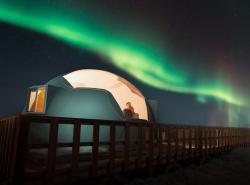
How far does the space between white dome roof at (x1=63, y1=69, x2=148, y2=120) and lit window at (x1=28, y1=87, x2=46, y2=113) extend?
83.6 inches

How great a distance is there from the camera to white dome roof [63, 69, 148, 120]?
1442cm

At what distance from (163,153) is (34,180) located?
5409 mm

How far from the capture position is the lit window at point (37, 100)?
11.6 metres

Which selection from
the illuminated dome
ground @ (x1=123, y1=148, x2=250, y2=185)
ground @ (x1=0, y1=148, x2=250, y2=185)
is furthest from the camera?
the illuminated dome

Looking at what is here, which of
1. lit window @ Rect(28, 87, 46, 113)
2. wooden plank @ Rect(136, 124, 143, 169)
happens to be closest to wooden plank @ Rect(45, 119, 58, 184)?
wooden plank @ Rect(136, 124, 143, 169)

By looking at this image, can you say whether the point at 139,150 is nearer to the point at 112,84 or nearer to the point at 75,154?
the point at 75,154

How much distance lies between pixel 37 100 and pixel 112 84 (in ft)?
17.2

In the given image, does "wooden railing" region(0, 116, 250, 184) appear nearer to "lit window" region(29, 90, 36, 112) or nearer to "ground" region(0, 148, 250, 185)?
"ground" region(0, 148, 250, 185)

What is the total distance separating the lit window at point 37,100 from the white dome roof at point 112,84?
212 centimetres

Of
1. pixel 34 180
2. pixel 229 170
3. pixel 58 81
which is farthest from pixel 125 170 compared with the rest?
pixel 58 81

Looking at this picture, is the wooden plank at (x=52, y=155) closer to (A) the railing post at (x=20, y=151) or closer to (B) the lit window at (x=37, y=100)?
(A) the railing post at (x=20, y=151)

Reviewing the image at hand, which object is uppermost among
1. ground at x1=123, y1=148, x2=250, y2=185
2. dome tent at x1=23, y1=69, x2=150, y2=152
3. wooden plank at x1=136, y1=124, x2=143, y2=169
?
dome tent at x1=23, y1=69, x2=150, y2=152

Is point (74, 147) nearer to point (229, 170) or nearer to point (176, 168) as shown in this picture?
point (176, 168)

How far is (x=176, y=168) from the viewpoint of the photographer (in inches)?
388
